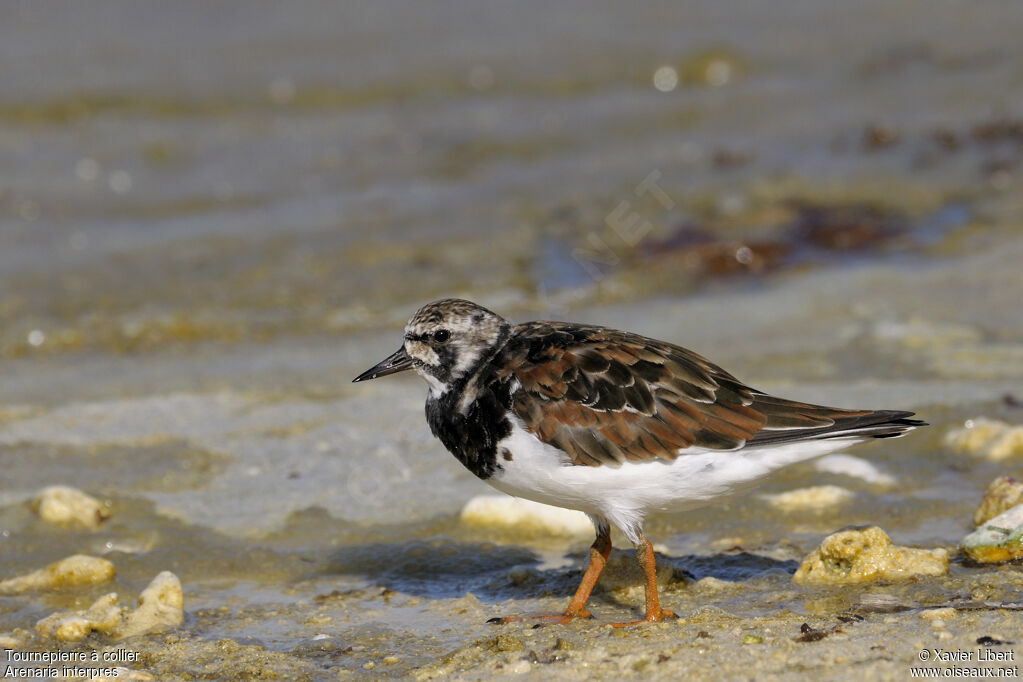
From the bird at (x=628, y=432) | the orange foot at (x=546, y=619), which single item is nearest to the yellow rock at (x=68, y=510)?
the bird at (x=628, y=432)

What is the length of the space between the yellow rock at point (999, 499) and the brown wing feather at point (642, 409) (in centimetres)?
61

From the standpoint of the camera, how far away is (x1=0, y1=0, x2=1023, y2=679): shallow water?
3.92 m

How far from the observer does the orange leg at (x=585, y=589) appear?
140 inches

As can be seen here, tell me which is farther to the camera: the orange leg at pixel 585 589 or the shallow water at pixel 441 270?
the shallow water at pixel 441 270

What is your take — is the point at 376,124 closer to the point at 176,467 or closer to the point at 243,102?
the point at 243,102

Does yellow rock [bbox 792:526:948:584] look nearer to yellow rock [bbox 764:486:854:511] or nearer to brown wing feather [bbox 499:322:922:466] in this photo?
brown wing feather [bbox 499:322:922:466]

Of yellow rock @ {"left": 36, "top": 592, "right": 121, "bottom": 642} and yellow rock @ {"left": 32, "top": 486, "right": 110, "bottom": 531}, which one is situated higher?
yellow rock @ {"left": 32, "top": 486, "right": 110, "bottom": 531}

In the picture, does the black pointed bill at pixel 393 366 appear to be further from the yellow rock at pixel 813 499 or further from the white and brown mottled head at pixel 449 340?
the yellow rock at pixel 813 499

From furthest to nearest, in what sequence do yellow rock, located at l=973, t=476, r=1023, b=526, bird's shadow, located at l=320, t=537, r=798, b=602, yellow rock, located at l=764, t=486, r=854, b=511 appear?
yellow rock, located at l=764, t=486, r=854, b=511
bird's shadow, located at l=320, t=537, r=798, b=602
yellow rock, located at l=973, t=476, r=1023, b=526

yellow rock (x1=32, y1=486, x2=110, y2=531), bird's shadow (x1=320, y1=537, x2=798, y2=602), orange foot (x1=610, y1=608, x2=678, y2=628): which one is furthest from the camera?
yellow rock (x1=32, y1=486, x2=110, y2=531)

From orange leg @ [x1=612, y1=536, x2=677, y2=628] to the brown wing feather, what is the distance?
0.27 metres

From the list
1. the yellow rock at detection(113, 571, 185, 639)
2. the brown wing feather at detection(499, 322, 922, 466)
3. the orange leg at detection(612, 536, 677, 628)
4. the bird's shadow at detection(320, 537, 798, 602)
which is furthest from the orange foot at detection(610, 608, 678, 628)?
the yellow rock at detection(113, 571, 185, 639)

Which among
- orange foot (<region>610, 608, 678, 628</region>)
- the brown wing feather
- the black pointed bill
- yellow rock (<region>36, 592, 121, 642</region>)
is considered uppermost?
the black pointed bill

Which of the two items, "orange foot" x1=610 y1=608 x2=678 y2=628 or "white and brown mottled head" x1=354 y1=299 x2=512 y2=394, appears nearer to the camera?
"orange foot" x1=610 y1=608 x2=678 y2=628
